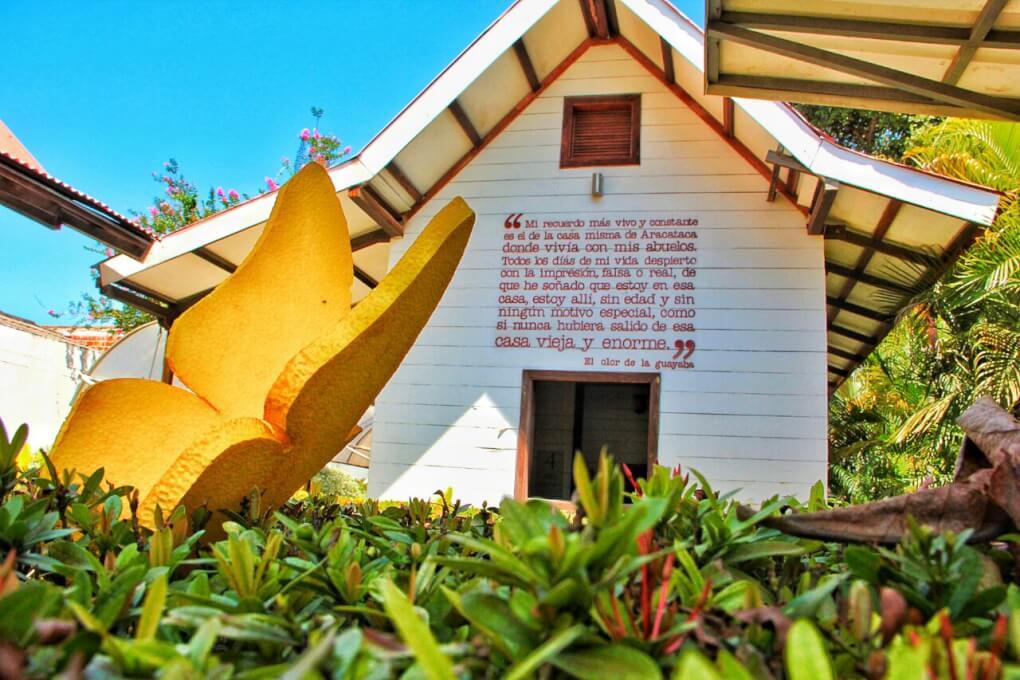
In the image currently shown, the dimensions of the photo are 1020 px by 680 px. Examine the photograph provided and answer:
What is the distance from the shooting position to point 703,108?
7.76m

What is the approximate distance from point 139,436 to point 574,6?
6.79 meters

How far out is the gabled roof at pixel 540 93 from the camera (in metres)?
6.14

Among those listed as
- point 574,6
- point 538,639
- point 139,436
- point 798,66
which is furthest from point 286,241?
point 574,6

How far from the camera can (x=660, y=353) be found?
7.32 metres

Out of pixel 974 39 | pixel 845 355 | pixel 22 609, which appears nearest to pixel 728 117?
pixel 974 39

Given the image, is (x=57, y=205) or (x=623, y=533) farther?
(x=57, y=205)

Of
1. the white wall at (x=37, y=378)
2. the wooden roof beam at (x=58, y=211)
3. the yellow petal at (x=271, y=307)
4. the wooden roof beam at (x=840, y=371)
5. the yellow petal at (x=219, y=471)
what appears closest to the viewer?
the yellow petal at (x=219, y=471)

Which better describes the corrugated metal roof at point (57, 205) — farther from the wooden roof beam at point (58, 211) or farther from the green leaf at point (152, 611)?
the green leaf at point (152, 611)

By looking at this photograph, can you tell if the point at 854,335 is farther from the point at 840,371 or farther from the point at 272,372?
the point at 272,372

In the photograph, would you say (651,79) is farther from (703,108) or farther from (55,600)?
(55,600)

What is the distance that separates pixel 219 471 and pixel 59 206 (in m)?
5.67

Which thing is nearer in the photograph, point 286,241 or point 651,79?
point 286,241

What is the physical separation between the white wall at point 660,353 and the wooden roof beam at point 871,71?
3.03 m

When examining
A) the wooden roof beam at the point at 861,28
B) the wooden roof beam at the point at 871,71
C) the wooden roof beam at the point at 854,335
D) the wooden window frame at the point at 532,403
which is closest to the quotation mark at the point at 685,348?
the wooden window frame at the point at 532,403
